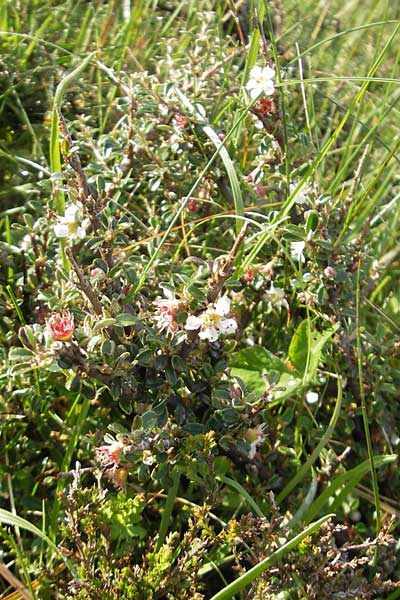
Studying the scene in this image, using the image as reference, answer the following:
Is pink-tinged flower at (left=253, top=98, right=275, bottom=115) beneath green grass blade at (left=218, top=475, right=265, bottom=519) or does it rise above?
above

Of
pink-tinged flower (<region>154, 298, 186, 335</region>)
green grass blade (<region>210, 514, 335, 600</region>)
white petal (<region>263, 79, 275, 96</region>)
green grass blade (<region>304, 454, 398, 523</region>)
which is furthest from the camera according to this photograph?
white petal (<region>263, 79, 275, 96</region>)

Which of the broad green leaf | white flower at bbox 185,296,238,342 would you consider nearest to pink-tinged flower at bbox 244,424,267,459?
the broad green leaf

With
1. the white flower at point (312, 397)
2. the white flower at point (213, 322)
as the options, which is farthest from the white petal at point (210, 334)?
the white flower at point (312, 397)

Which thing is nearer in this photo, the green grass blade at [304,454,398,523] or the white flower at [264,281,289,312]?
the green grass blade at [304,454,398,523]

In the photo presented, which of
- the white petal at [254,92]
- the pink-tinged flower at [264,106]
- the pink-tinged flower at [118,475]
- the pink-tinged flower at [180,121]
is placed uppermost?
the white petal at [254,92]

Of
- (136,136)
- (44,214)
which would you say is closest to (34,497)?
(44,214)

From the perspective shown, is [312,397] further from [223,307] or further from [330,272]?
[223,307]

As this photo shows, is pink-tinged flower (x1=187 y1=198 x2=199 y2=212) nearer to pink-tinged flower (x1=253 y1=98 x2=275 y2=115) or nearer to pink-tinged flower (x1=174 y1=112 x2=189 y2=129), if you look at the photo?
pink-tinged flower (x1=174 y1=112 x2=189 y2=129)

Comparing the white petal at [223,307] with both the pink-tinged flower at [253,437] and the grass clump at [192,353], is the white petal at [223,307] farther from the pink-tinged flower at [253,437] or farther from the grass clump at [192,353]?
the pink-tinged flower at [253,437]

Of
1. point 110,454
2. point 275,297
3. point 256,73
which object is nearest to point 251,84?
point 256,73
